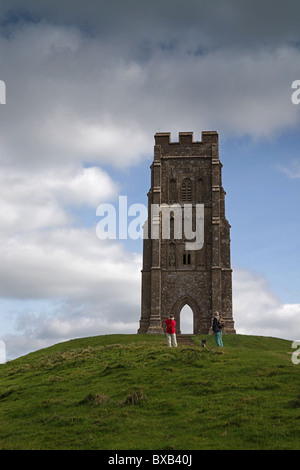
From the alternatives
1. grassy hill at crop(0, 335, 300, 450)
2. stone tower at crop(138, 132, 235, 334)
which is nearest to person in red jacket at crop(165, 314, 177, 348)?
grassy hill at crop(0, 335, 300, 450)

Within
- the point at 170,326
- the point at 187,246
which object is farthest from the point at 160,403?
the point at 187,246

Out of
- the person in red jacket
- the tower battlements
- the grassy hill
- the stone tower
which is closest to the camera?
the grassy hill

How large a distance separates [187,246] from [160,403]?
119 ft

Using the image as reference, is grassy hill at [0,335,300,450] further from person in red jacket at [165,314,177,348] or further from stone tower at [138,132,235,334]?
stone tower at [138,132,235,334]

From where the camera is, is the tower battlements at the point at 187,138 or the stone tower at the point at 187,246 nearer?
the stone tower at the point at 187,246

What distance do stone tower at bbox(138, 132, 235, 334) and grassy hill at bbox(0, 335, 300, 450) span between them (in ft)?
76.3

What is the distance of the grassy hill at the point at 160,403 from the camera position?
1490 centimetres

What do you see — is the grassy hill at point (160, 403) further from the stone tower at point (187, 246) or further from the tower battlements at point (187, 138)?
the tower battlements at point (187, 138)

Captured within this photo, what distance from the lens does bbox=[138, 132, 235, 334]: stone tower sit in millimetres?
52094

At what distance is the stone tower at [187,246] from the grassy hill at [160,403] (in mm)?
23245

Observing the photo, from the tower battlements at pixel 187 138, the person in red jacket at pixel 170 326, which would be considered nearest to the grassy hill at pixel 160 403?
the person in red jacket at pixel 170 326
